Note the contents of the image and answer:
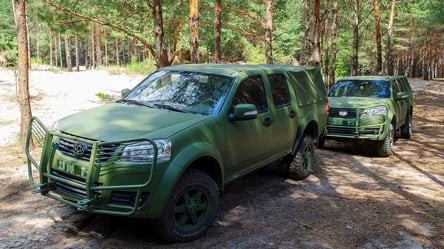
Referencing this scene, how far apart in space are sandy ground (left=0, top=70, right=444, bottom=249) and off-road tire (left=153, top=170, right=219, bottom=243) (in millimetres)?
138

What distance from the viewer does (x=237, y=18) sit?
25312mm

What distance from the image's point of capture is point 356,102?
31.8 feet

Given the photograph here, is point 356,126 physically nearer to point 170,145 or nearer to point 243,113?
point 243,113

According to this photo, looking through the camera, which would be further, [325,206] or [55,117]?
[55,117]

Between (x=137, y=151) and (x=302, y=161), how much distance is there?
3875 millimetres

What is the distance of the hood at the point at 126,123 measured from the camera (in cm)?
393

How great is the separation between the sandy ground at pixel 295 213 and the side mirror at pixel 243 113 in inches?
53.7

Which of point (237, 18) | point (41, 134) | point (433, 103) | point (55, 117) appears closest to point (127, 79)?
point (237, 18)

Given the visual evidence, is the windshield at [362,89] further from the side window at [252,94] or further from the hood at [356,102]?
the side window at [252,94]

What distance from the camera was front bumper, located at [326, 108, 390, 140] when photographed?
30.1ft

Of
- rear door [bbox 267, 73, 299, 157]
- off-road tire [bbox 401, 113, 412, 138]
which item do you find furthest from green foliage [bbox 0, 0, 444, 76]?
rear door [bbox 267, 73, 299, 157]

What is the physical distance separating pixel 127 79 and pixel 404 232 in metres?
23.8

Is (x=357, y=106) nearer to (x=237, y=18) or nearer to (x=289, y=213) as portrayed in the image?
(x=289, y=213)

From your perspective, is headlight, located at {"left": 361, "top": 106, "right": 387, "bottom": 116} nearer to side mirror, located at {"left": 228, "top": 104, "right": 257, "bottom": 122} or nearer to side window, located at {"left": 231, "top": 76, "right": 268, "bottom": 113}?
side window, located at {"left": 231, "top": 76, "right": 268, "bottom": 113}
